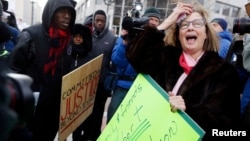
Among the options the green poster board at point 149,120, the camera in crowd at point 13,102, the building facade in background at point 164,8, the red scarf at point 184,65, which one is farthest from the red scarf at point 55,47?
the building facade in background at point 164,8

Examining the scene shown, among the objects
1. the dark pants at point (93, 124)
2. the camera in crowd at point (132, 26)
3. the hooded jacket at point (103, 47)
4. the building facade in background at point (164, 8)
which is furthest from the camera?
the building facade in background at point (164, 8)

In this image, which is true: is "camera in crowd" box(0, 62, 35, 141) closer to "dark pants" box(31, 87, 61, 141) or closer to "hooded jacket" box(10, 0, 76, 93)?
"hooded jacket" box(10, 0, 76, 93)

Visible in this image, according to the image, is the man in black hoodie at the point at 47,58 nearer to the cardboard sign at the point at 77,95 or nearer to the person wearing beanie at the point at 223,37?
the cardboard sign at the point at 77,95

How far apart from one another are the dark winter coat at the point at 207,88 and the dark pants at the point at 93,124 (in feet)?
5.38

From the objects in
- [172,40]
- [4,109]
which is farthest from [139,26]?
[4,109]

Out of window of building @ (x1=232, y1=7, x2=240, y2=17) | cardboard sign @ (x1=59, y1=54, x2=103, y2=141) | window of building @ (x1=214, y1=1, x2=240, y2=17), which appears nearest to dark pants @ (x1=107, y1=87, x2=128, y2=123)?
cardboard sign @ (x1=59, y1=54, x2=103, y2=141)

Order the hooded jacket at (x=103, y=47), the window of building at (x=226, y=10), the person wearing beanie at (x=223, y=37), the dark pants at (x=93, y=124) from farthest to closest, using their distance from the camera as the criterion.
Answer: the window of building at (x=226, y=10)
the dark pants at (x=93, y=124)
the hooded jacket at (x=103, y=47)
the person wearing beanie at (x=223, y=37)

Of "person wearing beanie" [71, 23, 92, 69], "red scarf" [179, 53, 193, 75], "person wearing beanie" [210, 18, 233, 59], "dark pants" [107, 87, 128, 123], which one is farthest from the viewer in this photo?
"person wearing beanie" [71, 23, 92, 69]

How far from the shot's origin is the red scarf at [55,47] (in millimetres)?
2637

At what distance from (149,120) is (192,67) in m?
0.42

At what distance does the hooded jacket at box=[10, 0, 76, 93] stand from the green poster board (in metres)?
0.85

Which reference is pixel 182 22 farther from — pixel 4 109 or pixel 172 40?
pixel 4 109

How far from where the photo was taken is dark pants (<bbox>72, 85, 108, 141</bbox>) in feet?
11.9

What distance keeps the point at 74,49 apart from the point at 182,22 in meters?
1.61
